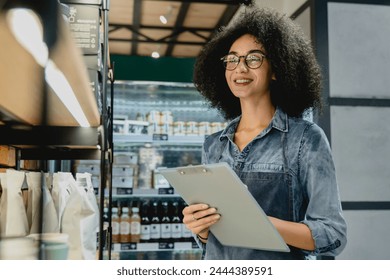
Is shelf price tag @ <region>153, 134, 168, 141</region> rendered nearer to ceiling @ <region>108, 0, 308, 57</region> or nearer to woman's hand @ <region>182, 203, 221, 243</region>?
ceiling @ <region>108, 0, 308, 57</region>

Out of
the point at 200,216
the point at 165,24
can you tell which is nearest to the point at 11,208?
the point at 200,216

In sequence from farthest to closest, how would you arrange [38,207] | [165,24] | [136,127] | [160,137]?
[165,24]
[136,127]
[160,137]
[38,207]

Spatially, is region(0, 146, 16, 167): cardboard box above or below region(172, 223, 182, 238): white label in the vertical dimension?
above

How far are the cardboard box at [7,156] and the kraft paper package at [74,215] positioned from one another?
43 centimetres

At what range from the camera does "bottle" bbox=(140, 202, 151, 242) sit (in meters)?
2.94

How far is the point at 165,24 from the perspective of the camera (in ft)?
13.6

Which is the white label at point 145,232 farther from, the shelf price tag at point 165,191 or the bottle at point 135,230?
the shelf price tag at point 165,191

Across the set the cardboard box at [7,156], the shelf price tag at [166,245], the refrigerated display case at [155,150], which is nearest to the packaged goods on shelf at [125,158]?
the refrigerated display case at [155,150]

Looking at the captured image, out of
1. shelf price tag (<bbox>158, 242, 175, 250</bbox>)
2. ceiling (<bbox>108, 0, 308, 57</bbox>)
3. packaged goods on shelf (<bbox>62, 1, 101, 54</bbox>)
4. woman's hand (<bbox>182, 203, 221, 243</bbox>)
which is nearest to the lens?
woman's hand (<bbox>182, 203, 221, 243</bbox>)

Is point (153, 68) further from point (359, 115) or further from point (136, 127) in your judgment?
point (359, 115)

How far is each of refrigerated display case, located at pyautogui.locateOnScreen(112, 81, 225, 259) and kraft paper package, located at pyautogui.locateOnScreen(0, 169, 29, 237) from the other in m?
1.87

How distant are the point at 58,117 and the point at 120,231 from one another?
1775 mm

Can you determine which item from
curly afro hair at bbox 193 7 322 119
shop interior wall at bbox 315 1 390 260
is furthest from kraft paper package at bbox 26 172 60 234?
shop interior wall at bbox 315 1 390 260

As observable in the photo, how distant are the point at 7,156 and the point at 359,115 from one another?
5.11 ft
